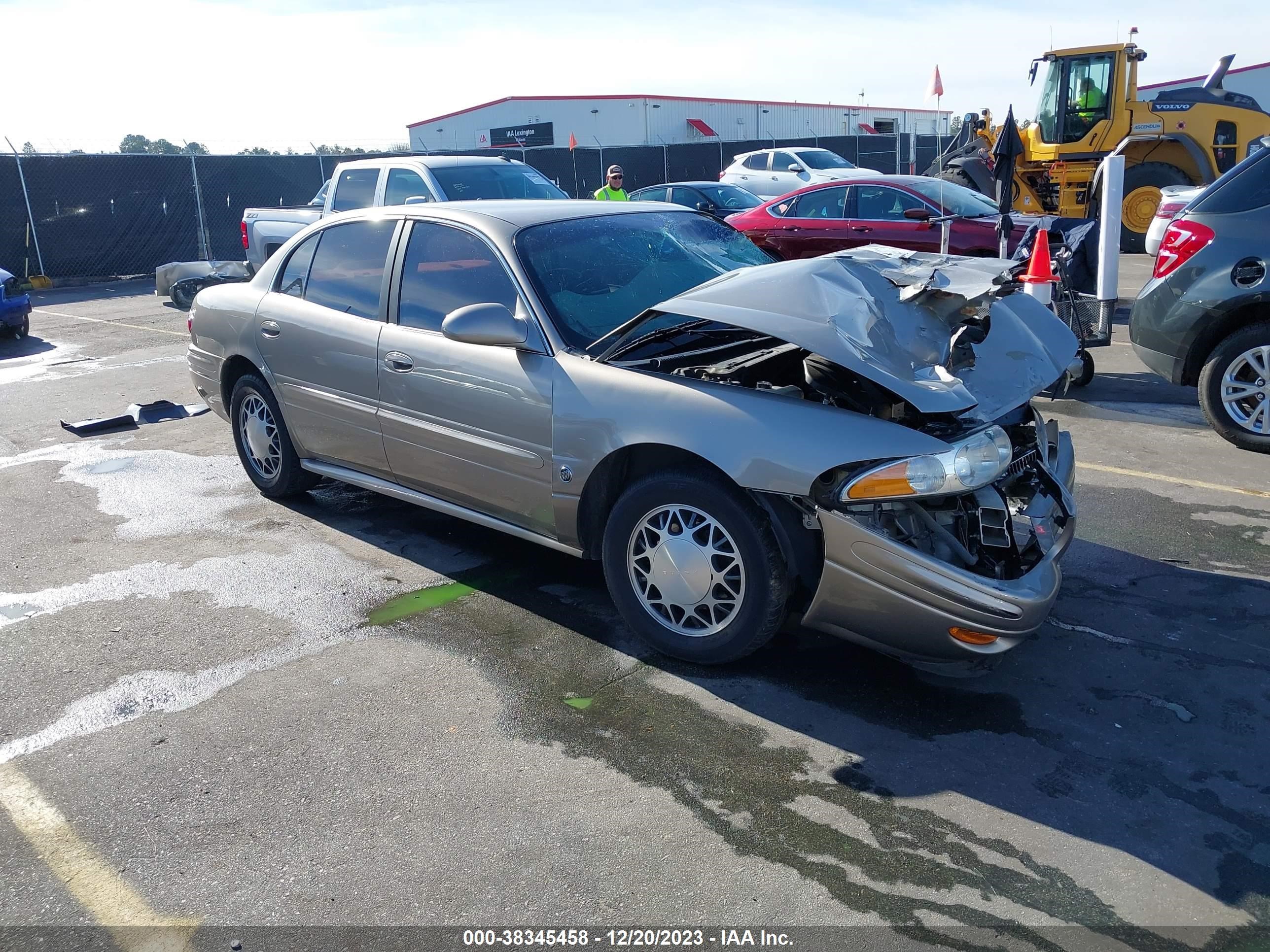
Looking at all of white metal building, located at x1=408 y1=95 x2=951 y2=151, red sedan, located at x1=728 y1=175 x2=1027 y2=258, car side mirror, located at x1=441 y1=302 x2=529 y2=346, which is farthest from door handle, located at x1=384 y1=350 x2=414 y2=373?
white metal building, located at x1=408 y1=95 x2=951 y2=151

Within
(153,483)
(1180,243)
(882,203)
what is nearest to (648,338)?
(153,483)

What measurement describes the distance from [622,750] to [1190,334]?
4.89 m

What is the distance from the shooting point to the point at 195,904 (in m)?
2.71

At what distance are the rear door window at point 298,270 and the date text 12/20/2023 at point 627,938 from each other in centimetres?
377

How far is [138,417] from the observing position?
8172mm

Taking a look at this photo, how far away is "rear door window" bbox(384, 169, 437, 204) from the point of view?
11.0 metres

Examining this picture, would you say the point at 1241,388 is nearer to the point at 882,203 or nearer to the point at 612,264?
the point at 612,264

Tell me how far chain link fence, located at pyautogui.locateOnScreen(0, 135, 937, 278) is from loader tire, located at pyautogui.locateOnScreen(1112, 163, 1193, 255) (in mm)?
11846

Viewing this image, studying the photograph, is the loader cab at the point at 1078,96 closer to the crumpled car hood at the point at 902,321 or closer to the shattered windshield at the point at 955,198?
the shattered windshield at the point at 955,198

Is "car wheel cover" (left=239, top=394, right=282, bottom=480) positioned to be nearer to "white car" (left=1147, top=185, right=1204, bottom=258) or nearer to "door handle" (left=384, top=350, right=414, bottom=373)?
"door handle" (left=384, top=350, right=414, bottom=373)

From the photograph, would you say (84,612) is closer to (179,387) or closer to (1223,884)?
(1223,884)

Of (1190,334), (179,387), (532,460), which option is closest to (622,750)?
(532,460)

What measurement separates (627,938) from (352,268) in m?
3.66

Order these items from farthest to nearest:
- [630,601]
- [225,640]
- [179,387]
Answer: [179,387] → [225,640] → [630,601]
